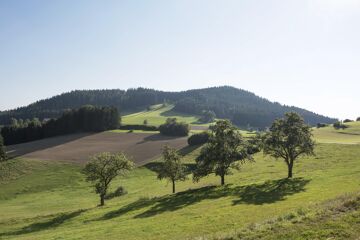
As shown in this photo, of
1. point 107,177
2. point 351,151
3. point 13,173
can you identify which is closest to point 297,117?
point 351,151

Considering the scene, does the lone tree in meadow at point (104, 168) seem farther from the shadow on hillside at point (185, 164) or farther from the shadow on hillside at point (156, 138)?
the shadow on hillside at point (156, 138)

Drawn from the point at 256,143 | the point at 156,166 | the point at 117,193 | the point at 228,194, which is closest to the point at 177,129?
the point at 156,166

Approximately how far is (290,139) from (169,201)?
2534 centimetres

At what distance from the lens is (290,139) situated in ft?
208

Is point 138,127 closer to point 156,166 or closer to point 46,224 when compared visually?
point 156,166

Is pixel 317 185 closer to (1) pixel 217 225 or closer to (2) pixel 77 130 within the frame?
(1) pixel 217 225

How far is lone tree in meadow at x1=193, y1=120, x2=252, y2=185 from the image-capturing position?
64.3 meters

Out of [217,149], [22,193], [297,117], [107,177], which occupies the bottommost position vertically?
[22,193]

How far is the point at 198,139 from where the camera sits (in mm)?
124250

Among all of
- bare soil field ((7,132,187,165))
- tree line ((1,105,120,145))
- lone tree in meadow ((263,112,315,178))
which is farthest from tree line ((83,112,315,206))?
tree line ((1,105,120,145))

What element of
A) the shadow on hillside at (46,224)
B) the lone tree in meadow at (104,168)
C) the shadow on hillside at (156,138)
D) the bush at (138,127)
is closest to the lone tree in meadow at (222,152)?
the lone tree in meadow at (104,168)

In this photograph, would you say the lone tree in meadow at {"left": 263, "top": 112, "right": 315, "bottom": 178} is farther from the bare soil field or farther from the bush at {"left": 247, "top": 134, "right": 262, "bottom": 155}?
the bare soil field

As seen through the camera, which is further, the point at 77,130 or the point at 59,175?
the point at 77,130

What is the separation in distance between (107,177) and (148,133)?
92087 mm
